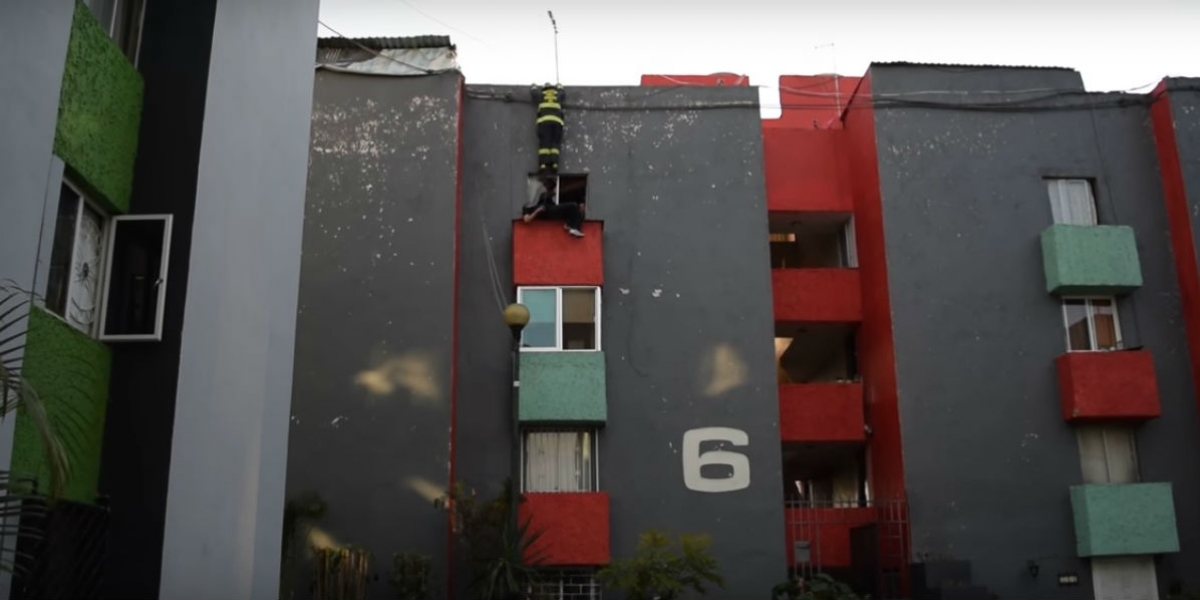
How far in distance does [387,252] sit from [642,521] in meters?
6.32

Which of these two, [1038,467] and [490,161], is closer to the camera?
[1038,467]

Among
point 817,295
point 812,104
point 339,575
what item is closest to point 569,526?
point 339,575

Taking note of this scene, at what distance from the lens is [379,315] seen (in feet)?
66.1

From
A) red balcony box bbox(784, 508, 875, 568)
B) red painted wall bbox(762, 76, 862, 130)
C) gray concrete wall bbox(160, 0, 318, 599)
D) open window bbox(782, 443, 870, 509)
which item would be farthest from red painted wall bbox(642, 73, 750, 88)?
gray concrete wall bbox(160, 0, 318, 599)

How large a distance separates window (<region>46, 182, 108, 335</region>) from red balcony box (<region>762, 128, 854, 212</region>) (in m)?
13.7

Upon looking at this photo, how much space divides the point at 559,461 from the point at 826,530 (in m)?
5.00

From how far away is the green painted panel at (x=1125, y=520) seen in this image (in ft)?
64.8

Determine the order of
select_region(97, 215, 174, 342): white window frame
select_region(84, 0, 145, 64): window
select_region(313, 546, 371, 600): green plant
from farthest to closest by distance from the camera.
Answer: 1. select_region(313, 546, 371, 600): green plant
2. select_region(84, 0, 145, 64): window
3. select_region(97, 215, 174, 342): white window frame

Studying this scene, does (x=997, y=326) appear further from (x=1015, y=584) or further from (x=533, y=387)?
(x=533, y=387)

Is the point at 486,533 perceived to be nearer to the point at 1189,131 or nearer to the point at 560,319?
the point at 560,319

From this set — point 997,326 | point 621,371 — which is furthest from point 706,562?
point 997,326

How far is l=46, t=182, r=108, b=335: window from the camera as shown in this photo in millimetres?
11359

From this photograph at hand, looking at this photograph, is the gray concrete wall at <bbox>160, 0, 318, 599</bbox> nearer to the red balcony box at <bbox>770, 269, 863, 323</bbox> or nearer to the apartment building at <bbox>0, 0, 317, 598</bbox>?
the apartment building at <bbox>0, 0, 317, 598</bbox>

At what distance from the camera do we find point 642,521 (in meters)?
19.9
